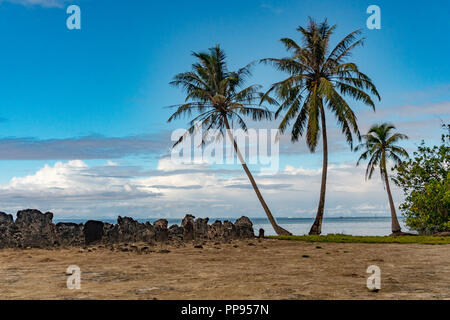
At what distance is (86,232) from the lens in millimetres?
15602

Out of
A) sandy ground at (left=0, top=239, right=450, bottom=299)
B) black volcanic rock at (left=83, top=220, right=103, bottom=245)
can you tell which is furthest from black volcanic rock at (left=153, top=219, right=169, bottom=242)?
sandy ground at (left=0, top=239, right=450, bottom=299)

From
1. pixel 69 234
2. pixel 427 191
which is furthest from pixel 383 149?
pixel 69 234

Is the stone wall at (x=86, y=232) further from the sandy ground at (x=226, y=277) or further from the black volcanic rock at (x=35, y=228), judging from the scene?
the sandy ground at (x=226, y=277)

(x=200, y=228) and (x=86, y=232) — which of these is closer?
(x=86, y=232)

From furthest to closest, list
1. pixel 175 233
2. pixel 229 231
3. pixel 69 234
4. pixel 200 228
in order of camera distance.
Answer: pixel 229 231 < pixel 200 228 < pixel 175 233 < pixel 69 234

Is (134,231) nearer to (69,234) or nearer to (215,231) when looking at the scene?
(69,234)

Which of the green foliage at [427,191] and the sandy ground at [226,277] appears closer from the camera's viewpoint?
the sandy ground at [226,277]

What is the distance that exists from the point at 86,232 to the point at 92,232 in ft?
0.68

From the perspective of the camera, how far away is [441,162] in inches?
1099

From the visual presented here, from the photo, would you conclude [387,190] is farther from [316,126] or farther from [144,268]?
[144,268]

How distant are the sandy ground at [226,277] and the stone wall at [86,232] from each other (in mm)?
3382

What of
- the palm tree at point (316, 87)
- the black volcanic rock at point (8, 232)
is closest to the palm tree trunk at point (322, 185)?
Answer: the palm tree at point (316, 87)

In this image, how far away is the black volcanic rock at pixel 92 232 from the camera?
15594 millimetres

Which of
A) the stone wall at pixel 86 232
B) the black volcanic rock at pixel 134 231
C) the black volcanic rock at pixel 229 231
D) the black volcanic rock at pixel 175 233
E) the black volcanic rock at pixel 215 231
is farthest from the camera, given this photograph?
the black volcanic rock at pixel 229 231
